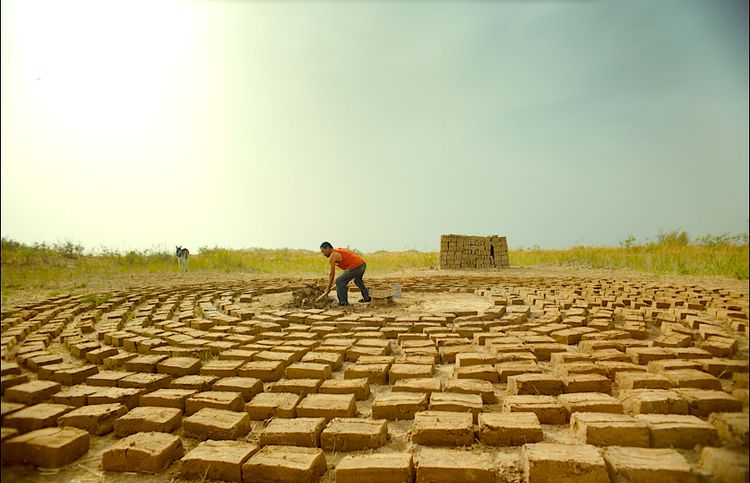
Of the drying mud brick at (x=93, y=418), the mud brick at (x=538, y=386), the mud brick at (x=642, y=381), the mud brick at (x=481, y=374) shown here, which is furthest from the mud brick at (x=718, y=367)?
the drying mud brick at (x=93, y=418)

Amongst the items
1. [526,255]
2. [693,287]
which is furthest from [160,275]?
[526,255]

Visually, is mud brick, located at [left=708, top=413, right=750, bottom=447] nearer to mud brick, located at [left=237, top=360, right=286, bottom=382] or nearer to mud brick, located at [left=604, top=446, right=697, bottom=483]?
mud brick, located at [left=604, top=446, right=697, bottom=483]

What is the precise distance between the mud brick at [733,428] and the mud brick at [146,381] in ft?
9.92

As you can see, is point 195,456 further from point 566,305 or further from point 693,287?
point 693,287

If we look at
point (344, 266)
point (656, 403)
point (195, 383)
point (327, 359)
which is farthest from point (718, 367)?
point (344, 266)

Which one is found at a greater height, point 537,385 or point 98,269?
point 98,269

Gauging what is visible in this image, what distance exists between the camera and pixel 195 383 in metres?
2.87

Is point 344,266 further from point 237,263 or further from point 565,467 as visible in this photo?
point 237,263

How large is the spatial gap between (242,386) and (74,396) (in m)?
0.94

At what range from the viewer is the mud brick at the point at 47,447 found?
1.82 metres

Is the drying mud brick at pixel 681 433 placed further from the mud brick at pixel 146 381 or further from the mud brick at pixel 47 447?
the mud brick at pixel 146 381

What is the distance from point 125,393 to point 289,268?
11543mm

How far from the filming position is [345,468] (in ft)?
6.04

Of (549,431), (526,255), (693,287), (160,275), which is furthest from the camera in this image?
(526,255)
